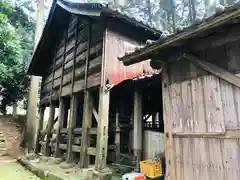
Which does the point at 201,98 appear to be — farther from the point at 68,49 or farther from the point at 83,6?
the point at 68,49

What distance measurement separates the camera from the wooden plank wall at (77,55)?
7.01 meters

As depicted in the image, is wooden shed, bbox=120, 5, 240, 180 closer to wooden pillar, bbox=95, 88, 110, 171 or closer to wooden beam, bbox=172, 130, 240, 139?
wooden beam, bbox=172, 130, 240, 139

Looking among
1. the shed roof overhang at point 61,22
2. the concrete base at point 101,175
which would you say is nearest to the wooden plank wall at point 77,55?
the shed roof overhang at point 61,22

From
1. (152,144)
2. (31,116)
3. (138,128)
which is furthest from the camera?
(31,116)

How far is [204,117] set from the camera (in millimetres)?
3229

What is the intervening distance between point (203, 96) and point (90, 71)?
460cm

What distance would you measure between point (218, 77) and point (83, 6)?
5.19m

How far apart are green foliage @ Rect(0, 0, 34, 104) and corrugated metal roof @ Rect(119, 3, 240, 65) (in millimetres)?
10806

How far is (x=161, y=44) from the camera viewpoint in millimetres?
3447

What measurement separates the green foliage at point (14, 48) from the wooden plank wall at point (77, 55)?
11.5 feet

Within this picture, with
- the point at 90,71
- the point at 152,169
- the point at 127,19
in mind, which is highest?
the point at 127,19

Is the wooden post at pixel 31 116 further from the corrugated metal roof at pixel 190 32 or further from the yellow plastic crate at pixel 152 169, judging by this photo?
the corrugated metal roof at pixel 190 32

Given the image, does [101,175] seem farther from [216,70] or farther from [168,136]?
[216,70]

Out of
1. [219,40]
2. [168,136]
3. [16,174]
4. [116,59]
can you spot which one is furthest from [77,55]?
[219,40]
